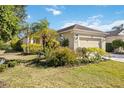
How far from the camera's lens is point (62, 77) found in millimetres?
10266

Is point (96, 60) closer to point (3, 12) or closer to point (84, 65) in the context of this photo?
point (84, 65)

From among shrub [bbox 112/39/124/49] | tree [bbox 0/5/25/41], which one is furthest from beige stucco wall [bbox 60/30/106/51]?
tree [bbox 0/5/25/41]

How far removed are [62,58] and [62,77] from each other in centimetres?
311

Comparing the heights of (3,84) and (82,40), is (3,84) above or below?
below

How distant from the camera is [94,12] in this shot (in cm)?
2064

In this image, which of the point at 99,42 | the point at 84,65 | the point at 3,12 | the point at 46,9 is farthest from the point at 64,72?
the point at 99,42

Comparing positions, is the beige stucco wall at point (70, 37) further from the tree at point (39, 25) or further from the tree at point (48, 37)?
the tree at point (48, 37)

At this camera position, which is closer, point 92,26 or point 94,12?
point 94,12

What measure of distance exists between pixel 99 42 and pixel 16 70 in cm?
1386

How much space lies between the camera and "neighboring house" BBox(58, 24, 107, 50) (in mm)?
22453

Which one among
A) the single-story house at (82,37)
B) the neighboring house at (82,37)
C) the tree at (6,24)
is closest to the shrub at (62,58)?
the tree at (6,24)

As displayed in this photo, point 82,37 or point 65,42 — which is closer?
point 82,37

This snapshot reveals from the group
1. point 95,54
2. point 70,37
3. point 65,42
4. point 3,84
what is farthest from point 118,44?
point 3,84

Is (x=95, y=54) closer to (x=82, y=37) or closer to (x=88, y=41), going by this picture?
(x=82, y=37)
